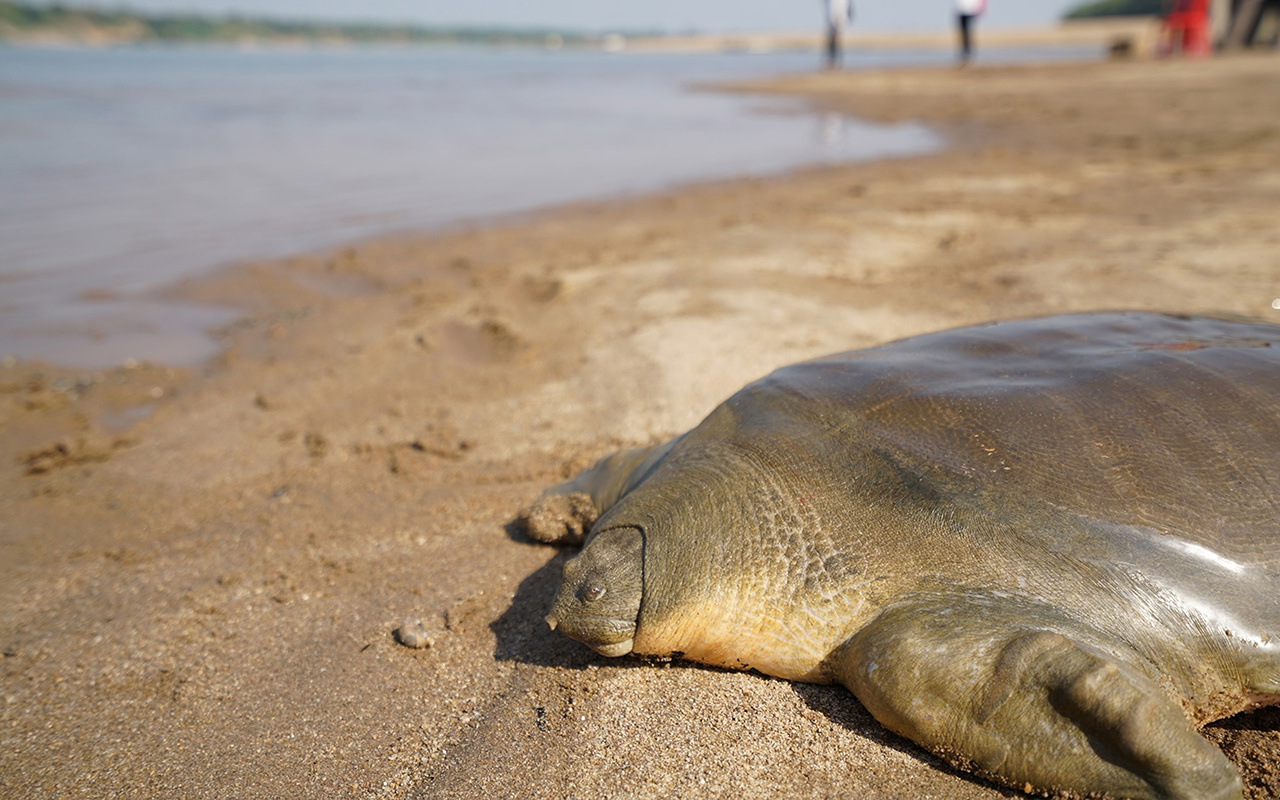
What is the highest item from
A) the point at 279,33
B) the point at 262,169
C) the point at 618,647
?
the point at 279,33

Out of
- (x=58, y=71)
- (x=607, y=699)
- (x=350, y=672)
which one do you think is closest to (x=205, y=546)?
(x=350, y=672)

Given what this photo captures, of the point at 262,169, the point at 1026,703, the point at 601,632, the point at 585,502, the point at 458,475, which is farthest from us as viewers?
the point at 262,169

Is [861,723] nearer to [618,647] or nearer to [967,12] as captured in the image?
[618,647]

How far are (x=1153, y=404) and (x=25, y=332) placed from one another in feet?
17.9

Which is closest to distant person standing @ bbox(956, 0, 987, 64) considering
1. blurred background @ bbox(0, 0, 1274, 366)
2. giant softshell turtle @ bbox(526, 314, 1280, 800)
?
blurred background @ bbox(0, 0, 1274, 366)

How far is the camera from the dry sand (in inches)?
67.2

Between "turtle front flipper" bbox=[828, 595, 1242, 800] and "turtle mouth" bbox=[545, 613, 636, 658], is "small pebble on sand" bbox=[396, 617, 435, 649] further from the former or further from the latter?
"turtle front flipper" bbox=[828, 595, 1242, 800]

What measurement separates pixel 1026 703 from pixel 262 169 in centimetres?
999

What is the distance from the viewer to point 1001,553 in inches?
67.3

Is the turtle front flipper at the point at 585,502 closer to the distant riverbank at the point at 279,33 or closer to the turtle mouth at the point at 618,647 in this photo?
the turtle mouth at the point at 618,647

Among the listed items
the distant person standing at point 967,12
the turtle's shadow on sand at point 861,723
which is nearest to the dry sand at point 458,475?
the turtle's shadow on sand at point 861,723

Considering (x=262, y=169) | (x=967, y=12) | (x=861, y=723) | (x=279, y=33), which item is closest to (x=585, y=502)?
→ (x=861, y=723)

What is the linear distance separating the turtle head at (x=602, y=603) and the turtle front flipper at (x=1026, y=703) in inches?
19.5

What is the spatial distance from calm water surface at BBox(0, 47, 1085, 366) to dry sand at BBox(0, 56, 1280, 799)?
0.60 m
